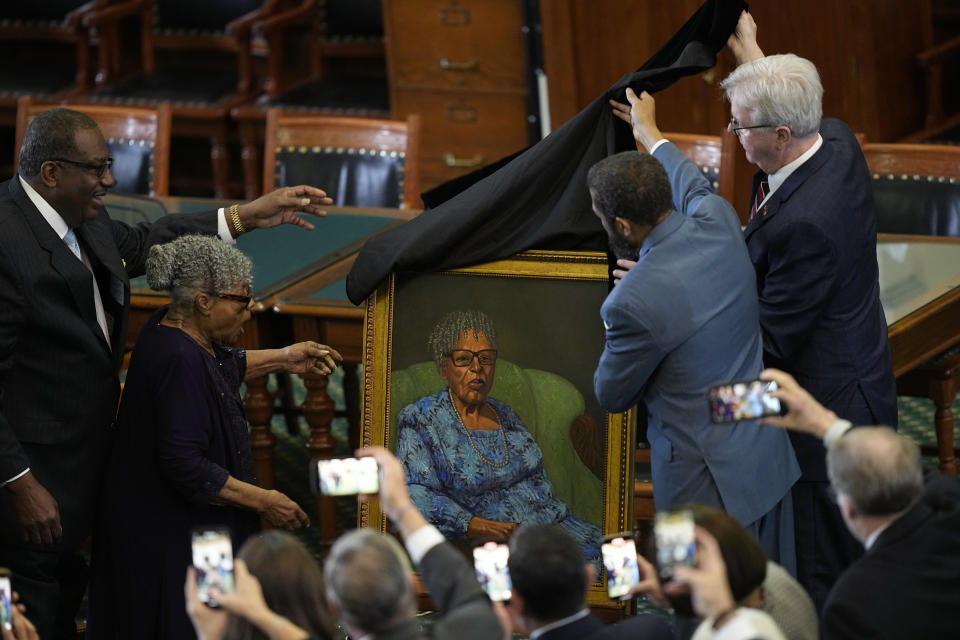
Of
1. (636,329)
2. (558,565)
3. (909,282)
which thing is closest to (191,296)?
(636,329)

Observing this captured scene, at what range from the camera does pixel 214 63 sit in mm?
9391

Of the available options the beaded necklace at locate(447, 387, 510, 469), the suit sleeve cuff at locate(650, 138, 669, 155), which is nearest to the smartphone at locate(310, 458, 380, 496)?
the beaded necklace at locate(447, 387, 510, 469)

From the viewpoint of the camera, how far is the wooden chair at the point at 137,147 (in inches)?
249

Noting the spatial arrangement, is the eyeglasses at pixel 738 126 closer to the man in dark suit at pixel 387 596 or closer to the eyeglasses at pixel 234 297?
the eyeglasses at pixel 234 297

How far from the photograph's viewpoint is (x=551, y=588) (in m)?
2.68

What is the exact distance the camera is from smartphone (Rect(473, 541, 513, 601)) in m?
2.97

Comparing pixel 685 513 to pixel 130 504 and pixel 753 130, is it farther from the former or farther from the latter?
pixel 130 504

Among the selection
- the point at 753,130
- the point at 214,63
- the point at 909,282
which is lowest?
the point at 909,282

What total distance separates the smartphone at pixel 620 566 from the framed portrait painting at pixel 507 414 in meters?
0.95

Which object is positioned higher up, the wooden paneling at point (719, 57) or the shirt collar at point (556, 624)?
the wooden paneling at point (719, 57)

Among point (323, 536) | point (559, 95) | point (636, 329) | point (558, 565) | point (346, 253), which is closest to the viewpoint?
point (558, 565)

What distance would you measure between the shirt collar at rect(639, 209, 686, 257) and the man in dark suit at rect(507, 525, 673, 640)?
0.92 metres

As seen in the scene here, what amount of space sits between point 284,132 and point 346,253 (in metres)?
1.08

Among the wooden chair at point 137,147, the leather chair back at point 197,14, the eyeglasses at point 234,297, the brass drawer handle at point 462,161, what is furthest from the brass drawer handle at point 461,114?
the eyeglasses at point 234,297
